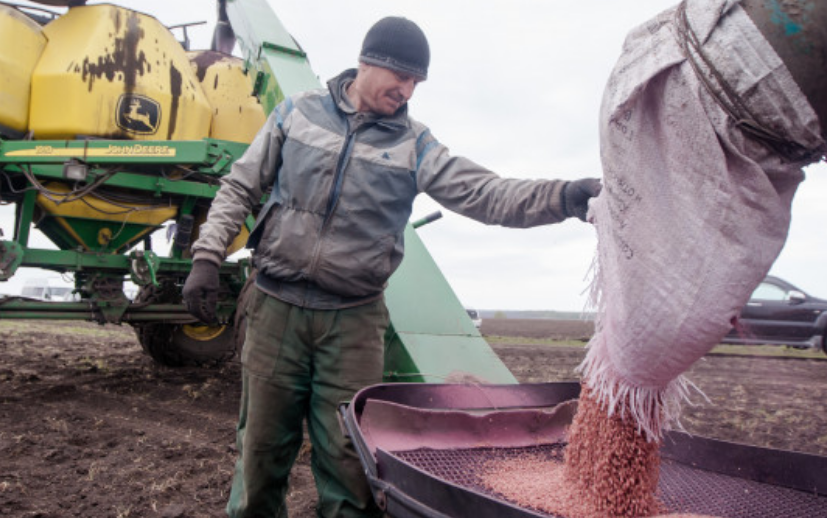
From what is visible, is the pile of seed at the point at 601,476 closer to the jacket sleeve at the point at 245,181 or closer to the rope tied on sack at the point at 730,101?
the rope tied on sack at the point at 730,101

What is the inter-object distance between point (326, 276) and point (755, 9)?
1.55 m

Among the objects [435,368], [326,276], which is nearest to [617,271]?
[326,276]

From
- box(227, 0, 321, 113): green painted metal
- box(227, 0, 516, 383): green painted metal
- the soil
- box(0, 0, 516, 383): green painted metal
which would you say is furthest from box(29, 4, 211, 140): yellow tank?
the soil

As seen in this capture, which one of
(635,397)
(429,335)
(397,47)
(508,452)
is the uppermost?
(397,47)

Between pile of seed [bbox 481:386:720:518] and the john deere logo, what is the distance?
4041 mm

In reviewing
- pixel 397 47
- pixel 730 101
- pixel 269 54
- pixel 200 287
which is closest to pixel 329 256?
pixel 200 287

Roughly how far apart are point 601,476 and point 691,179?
755 millimetres

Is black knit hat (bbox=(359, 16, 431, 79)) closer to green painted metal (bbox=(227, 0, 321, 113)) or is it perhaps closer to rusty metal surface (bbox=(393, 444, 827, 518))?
rusty metal surface (bbox=(393, 444, 827, 518))

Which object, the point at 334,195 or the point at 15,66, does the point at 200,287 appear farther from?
the point at 15,66

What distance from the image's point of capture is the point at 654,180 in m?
1.30

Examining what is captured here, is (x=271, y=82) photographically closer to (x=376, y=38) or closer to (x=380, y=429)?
(x=376, y=38)

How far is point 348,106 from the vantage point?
2.50m

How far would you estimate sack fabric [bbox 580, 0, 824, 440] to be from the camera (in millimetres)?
1208

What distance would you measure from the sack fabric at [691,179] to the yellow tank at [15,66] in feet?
15.0
